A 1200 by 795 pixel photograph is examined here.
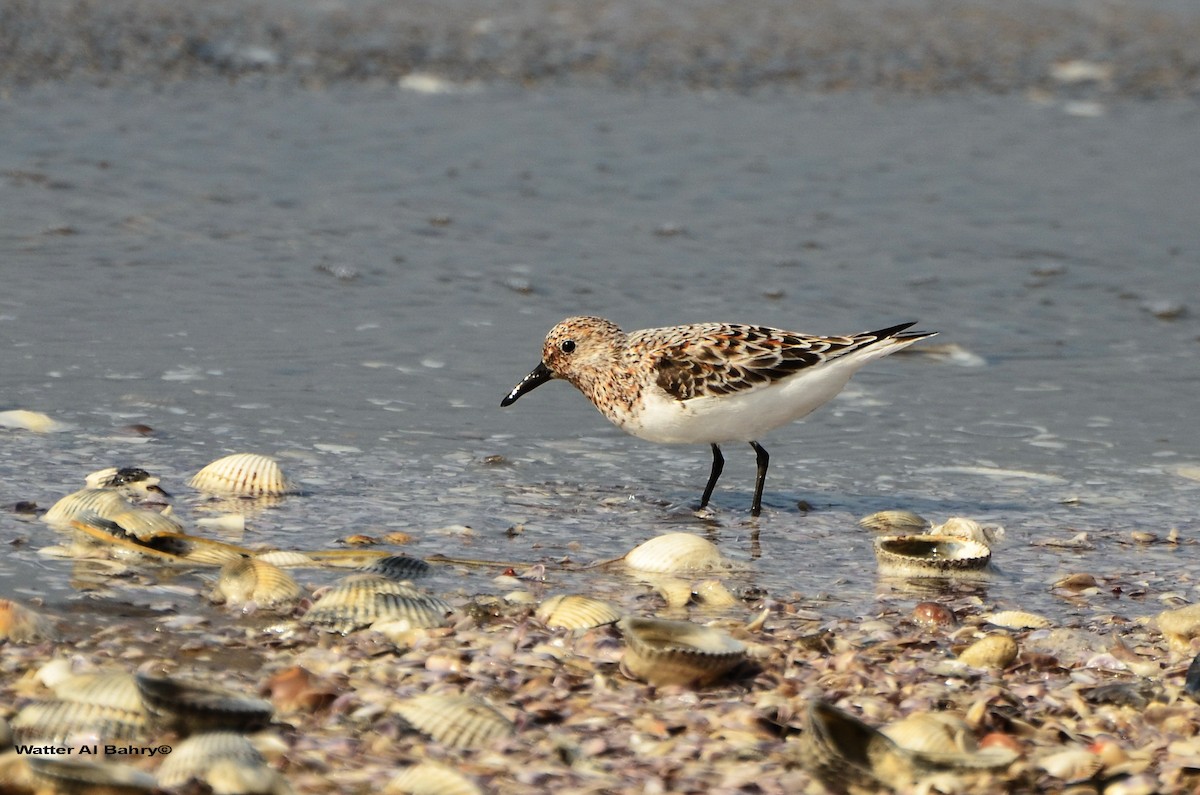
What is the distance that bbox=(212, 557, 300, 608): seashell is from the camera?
185 inches

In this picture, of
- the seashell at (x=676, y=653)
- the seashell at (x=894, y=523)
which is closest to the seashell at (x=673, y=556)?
the seashell at (x=894, y=523)

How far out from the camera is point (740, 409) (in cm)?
649

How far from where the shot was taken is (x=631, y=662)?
432 cm

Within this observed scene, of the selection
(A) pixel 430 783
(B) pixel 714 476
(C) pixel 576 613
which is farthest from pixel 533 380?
(A) pixel 430 783

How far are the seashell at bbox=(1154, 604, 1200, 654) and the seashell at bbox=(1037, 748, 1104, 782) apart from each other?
110 cm

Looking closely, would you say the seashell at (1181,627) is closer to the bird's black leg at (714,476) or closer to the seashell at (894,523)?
the seashell at (894,523)

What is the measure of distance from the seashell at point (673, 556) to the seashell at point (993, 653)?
1.17m

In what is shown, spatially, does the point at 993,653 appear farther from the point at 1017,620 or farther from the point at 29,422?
the point at 29,422

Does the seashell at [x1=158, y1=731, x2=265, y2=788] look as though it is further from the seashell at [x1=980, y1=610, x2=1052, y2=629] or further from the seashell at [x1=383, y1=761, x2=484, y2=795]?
the seashell at [x1=980, y1=610, x2=1052, y2=629]

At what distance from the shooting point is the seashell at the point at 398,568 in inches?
203

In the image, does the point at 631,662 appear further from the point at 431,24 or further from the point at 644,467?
the point at 431,24

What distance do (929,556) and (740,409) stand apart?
114 cm

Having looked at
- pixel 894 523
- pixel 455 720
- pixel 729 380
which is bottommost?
pixel 894 523

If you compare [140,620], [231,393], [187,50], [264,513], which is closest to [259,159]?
[187,50]
